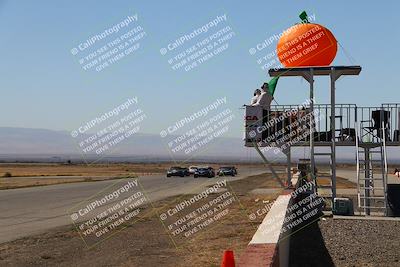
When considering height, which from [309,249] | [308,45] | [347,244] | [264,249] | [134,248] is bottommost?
[134,248]

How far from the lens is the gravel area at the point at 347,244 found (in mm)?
10675

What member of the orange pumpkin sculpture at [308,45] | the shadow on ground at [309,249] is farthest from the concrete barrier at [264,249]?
the orange pumpkin sculpture at [308,45]

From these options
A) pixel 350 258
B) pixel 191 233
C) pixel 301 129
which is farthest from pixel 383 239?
pixel 191 233

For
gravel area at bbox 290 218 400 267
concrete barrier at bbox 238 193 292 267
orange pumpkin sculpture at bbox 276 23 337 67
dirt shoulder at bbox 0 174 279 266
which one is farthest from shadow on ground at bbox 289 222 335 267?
orange pumpkin sculpture at bbox 276 23 337 67

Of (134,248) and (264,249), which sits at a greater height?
(264,249)

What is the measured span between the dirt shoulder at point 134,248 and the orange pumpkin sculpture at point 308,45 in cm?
555

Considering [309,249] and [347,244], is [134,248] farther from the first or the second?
[347,244]

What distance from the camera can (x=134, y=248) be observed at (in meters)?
14.1

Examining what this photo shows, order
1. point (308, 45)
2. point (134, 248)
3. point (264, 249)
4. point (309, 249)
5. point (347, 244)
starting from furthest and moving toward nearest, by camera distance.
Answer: point (308, 45) → point (134, 248) → point (347, 244) → point (309, 249) → point (264, 249)

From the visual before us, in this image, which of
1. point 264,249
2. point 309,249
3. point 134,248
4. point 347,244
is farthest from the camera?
point 134,248

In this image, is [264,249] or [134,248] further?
[134,248]

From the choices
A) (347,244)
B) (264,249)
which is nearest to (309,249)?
(347,244)

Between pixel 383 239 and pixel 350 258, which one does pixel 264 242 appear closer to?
pixel 350 258

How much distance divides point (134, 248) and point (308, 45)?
8.07 metres
